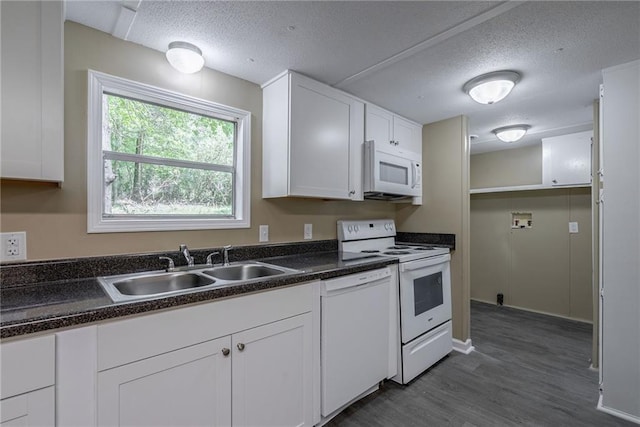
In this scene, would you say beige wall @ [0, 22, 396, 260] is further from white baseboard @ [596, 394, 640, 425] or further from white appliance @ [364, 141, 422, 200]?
white baseboard @ [596, 394, 640, 425]

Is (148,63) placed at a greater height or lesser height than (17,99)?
greater

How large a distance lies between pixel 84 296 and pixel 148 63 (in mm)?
1370

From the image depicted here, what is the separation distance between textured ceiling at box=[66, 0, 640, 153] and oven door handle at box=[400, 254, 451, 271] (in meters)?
1.38

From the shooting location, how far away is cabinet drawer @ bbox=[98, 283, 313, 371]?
41.6 inches

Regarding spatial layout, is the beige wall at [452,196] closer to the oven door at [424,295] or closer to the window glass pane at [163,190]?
the oven door at [424,295]

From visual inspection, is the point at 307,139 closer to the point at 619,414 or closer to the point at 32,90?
the point at 32,90

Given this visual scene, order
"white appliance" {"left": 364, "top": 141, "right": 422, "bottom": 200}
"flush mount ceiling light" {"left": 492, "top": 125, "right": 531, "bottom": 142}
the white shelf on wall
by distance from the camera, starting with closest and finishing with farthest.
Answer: "white appliance" {"left": 364, "top": 141, "right": 422, "bottom": 200} → "flush mount ceiling light" {"left": 492, "top": 125, "right": 531, "bottom": 142} → the white shelf on wall

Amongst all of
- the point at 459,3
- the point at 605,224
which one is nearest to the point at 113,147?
the point at 459,3

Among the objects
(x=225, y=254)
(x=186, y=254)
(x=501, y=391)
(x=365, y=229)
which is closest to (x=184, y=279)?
(x=186, y=254)

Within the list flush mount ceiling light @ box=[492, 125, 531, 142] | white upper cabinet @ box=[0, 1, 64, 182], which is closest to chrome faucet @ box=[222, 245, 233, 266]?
white upper cabinet @ box=[0, 1, 64, 182]

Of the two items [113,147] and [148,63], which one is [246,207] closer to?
[113,147]

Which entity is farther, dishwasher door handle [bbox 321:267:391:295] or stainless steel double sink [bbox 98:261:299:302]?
dishwasher door handle [bbox 321:267:391:295]

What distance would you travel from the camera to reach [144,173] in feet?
5.96

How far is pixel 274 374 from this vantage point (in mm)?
1493
